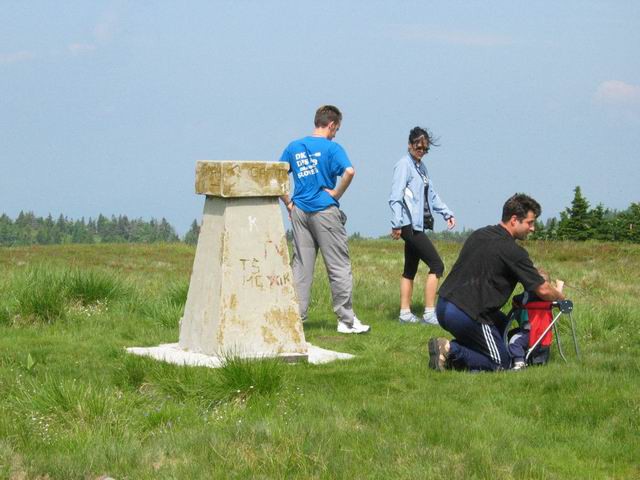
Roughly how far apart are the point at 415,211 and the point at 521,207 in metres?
2.98

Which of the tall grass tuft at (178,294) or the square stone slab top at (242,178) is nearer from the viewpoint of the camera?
the square stone slab top at (242,178)

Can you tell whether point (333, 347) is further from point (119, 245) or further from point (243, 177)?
point (119, 245)

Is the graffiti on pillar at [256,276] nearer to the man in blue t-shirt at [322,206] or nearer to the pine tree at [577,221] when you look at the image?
the man in blue t-shirt at [322,206]

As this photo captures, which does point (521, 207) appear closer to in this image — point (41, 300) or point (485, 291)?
point (485, 291)

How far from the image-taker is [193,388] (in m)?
8.06

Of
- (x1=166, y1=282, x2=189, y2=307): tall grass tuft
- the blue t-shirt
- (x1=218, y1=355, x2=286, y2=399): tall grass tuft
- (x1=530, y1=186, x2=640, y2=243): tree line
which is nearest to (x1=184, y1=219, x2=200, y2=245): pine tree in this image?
(x1=530, y1=186, x2=640, y2=243): tree line

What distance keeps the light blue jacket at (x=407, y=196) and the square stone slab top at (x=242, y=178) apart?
2677 millimetres

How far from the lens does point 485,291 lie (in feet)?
29.5

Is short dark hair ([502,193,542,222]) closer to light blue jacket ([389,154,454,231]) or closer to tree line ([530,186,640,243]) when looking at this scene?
light blue jacket ([389,154,454,231])

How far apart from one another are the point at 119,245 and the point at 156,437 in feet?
84.6

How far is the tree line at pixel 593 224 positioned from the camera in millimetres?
33344

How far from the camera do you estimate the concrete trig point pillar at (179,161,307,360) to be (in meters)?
9.23

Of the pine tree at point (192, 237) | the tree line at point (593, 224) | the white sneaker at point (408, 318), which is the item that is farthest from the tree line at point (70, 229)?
the white sneaker at point (408, 318)

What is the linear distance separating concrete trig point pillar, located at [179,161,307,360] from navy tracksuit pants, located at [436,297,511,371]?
1.42m
